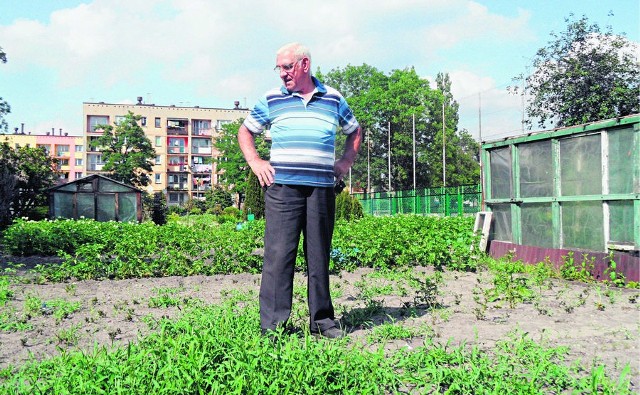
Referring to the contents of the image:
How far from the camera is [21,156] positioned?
31.2 metres

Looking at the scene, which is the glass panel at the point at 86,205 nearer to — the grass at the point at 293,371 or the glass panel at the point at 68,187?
the glass panel at the point at 68,187

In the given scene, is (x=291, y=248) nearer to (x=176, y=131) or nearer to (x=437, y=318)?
(x=437, y=318)

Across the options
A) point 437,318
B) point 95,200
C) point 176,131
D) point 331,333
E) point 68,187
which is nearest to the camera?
point 331,333

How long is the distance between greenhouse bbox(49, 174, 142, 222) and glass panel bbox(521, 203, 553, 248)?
20.3 m

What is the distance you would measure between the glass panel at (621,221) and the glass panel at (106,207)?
22189 mm

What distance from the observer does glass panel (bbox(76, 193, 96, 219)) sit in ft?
80.2

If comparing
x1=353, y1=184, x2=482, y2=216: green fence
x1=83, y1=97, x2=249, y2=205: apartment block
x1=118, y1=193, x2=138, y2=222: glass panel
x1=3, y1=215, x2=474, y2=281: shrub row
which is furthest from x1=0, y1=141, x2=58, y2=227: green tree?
x1=83, y1=97, x2=249, y2=205: apartment block

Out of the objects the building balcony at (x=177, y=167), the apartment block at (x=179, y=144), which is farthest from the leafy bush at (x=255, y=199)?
the building balcony at (x=177, y=167)

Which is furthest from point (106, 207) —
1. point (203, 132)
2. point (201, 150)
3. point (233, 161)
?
point (203, 132)

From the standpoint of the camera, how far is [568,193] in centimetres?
785

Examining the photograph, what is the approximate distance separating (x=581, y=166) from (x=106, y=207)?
22.0 m

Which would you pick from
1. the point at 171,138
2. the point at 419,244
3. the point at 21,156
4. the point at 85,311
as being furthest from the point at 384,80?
the point at 85,311

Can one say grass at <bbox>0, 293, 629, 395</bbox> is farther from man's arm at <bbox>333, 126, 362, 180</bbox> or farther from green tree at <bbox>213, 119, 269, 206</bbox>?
green tree at <bbox>213, 119, 269, 206</bbox>

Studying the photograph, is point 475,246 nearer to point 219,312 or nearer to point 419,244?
point 419,244
